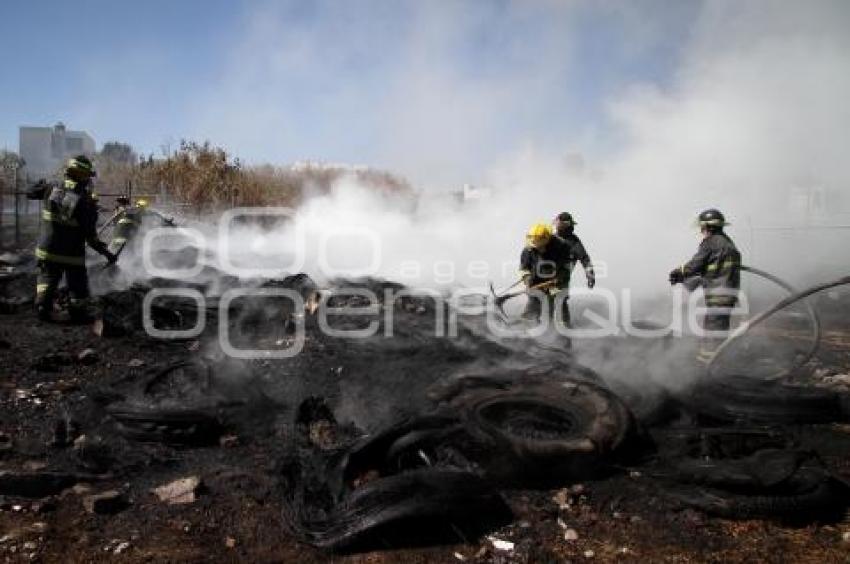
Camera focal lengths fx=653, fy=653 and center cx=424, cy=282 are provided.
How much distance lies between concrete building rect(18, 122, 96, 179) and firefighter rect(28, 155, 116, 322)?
30.8 m

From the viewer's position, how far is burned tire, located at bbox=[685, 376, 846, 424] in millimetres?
5641

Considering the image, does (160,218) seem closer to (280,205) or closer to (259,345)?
(259,345)

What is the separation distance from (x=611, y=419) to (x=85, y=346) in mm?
5729

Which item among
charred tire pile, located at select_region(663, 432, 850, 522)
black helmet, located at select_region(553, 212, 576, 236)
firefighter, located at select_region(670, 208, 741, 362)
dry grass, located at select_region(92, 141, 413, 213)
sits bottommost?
charred tire pile, located at select_region(663, 432, 850, 522)

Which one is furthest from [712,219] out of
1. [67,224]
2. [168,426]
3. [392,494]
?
[67,224]

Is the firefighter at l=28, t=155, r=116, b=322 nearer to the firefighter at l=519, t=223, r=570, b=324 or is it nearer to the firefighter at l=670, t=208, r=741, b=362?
the firefighter at l=519, t=223, r=570, b=324

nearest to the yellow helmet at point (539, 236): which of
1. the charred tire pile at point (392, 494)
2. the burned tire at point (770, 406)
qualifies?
the burned tire at point (770, 406)

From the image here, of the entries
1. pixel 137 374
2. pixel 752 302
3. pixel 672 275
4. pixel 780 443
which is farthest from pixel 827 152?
pixel 137 374

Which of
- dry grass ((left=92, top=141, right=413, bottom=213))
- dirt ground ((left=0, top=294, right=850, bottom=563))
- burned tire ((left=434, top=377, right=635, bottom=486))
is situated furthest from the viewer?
dry grass ((left=92, top=141, right=413, bottom=213))

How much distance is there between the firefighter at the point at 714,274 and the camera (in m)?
7.29

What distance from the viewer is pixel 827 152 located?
16750 millimetres

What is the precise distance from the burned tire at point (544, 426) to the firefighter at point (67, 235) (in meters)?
5.52

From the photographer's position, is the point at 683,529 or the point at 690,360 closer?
the point at 683,529

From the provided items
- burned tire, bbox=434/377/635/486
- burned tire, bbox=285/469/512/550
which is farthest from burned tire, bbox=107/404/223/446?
burned tire, bbox=434/377/635/486
